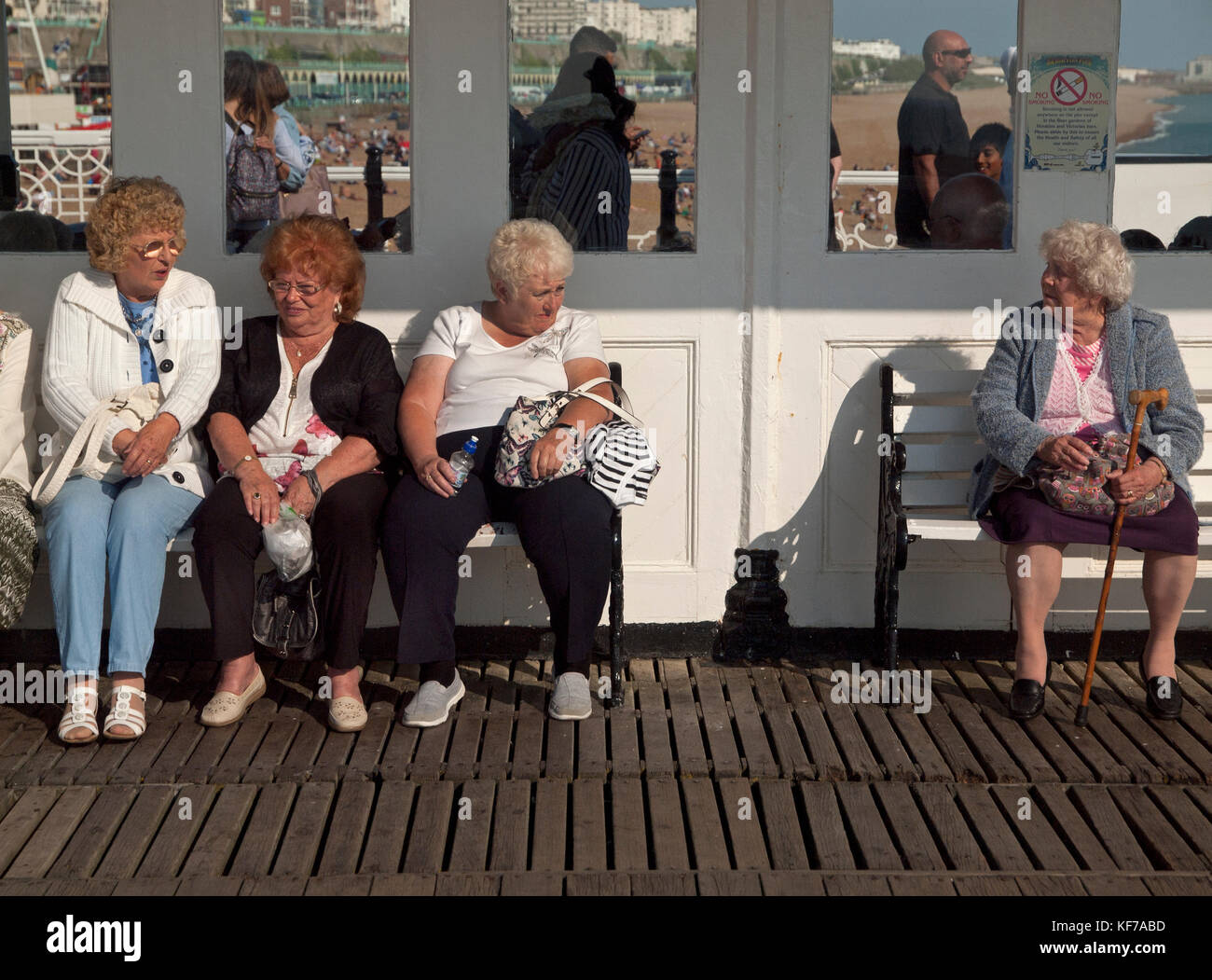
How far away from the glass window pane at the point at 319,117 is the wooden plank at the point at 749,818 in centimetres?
195

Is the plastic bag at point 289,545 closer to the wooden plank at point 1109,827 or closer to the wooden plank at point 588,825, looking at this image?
the wooden plank at point 588,825

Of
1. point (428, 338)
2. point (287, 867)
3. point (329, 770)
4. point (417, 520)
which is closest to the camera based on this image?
point (287, 867)

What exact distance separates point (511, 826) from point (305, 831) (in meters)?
0.46

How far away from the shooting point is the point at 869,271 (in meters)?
4.38

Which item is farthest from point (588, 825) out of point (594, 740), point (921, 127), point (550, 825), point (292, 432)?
point (921, 127)

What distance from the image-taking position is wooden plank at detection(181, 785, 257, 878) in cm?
305

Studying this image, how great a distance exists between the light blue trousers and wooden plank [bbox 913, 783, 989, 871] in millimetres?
2051

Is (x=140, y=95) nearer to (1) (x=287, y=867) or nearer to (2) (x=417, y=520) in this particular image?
(2) (x=417, y=520)

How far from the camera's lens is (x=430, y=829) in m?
3.25

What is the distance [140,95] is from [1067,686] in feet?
10.6

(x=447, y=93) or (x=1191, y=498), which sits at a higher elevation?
(x=447, y=93)


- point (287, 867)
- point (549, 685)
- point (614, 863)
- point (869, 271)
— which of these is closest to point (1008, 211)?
point (869, 271)

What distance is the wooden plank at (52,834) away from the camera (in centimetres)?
304

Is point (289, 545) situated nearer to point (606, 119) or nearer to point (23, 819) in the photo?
point (23, 819)
